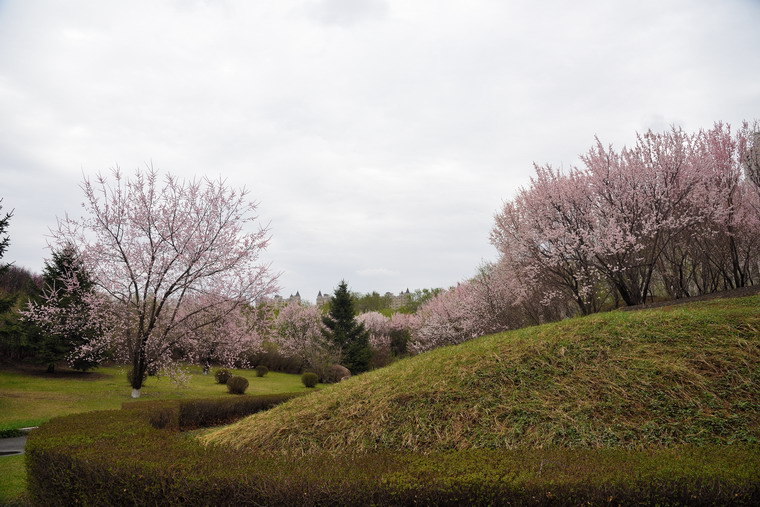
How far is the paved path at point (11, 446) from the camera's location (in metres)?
10.5

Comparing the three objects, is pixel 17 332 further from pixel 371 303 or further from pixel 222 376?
pixel 371 303

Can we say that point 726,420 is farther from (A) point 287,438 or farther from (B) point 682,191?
(B) point 682,191

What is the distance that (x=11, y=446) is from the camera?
1153 cm

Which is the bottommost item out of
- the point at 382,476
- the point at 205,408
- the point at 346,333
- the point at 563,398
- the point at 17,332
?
the point at 205,408

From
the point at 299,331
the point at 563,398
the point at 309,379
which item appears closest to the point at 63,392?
the point at 309,379

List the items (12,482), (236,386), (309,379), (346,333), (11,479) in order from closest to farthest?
1. (12,482)
2. (11,479)
3. (236,386)
4. (309,379)
5. (346,333)

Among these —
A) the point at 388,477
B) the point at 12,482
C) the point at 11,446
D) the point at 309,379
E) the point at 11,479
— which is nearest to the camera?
the point at 388,477

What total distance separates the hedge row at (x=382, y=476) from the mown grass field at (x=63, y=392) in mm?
2969

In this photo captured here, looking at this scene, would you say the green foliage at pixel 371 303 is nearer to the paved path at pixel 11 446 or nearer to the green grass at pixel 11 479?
the paved path at pixel 11 446

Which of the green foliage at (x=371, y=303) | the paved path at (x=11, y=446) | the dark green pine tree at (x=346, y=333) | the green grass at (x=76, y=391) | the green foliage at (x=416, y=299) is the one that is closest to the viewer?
the paved path at (x=11, y=446)

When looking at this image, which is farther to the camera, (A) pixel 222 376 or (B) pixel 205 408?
(A) pixel 222 376

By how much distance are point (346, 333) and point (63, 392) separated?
70.2 feet

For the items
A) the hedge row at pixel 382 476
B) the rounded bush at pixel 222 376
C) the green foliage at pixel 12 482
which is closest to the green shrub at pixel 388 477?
the hedge row at pixel 382 476

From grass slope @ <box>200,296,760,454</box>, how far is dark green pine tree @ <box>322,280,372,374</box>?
29.5m
